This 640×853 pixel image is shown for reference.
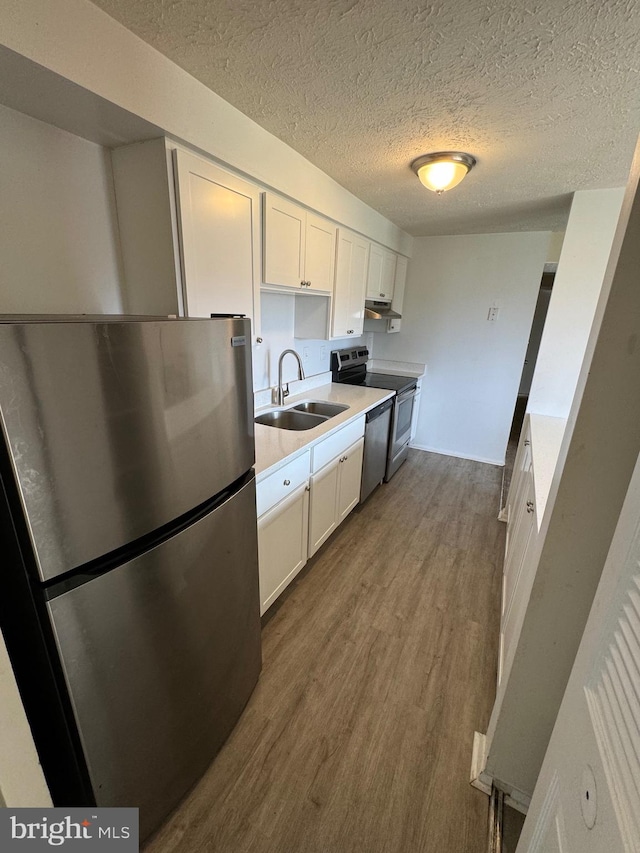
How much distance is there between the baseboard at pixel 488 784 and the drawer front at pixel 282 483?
4.04 feet

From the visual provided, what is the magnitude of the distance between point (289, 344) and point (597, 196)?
7.26 ft

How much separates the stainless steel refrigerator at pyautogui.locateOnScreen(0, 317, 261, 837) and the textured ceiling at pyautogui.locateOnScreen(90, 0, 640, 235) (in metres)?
0.89

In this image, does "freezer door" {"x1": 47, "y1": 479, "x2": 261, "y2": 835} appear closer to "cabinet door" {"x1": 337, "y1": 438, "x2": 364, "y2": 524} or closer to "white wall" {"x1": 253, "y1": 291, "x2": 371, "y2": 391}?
"cabinet door" {"x1": 337, "y1": 438, "x2": 364, "y2": 524}

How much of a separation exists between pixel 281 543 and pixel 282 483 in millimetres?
344

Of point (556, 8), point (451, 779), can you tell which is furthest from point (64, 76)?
point (451, 779)

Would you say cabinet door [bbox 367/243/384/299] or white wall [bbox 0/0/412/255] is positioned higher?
white wall [bbox 0/0/412/255]

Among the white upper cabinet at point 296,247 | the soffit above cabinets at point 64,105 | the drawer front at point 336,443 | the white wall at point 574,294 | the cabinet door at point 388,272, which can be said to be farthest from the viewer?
the cabinet door at point 388,272

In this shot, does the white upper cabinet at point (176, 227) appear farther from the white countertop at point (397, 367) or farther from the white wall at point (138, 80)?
the white countertop at point (397, 367)

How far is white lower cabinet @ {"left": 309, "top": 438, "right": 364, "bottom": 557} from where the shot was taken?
2.10 metres

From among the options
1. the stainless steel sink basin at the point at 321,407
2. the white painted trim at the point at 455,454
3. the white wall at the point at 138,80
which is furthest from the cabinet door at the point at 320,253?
the white painted trim at the point at 455,454

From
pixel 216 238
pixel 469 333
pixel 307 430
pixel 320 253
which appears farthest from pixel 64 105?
pixel 469 333

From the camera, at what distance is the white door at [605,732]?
1.65 ft

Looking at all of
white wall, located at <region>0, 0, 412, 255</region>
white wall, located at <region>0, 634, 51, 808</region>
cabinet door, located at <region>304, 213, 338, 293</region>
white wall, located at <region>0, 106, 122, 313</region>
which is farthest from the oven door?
white wall, located at <region>0, 634, 51, 808</region>

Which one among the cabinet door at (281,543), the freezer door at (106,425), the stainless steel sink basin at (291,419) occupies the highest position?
the freezer door at (106,425)
